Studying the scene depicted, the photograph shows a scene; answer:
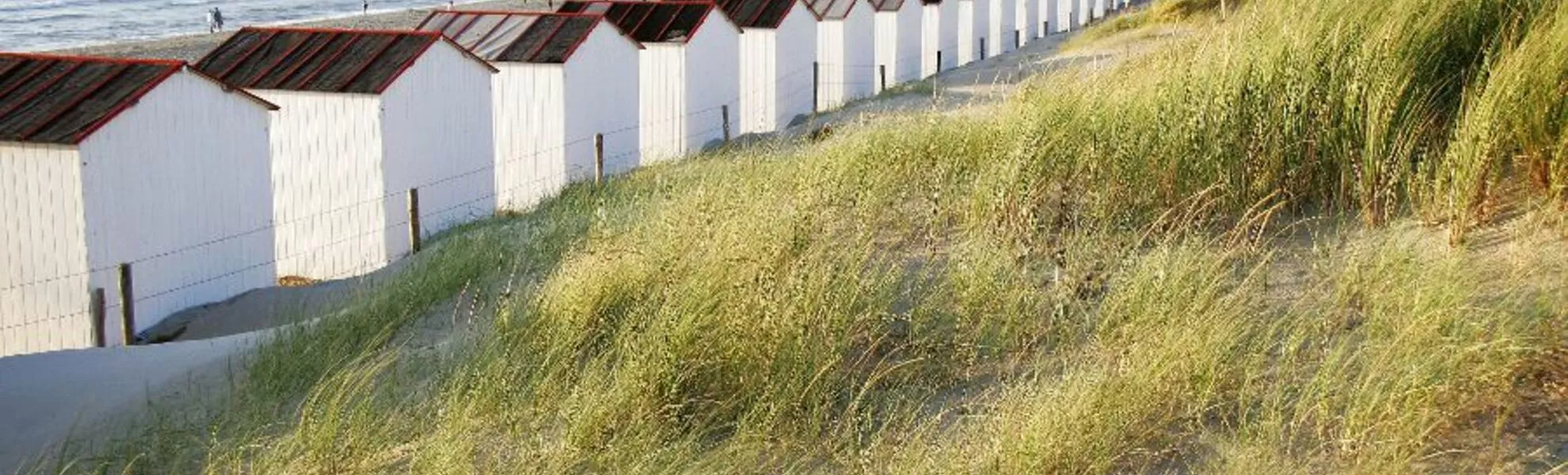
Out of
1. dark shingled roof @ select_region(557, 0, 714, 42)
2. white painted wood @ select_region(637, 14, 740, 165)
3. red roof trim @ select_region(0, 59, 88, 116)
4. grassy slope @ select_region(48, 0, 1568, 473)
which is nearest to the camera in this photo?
grassy slope @ select_region(48, 0, 1568, 473)

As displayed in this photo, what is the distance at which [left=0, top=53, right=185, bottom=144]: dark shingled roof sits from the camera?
38.2 ft

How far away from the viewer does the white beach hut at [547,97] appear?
16516 mm

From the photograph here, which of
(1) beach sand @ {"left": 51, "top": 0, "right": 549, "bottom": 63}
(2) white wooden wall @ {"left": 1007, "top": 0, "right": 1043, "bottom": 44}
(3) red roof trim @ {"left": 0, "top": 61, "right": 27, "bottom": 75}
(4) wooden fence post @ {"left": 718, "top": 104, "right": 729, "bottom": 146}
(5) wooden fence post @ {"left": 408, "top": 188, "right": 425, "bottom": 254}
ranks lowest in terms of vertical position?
(5) wooden fence post @ {"left": 408, "top": 188, "right": 425, "bottom": 254}

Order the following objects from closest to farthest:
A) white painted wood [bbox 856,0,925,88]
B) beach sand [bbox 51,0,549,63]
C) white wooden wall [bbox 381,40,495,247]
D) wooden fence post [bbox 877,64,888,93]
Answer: white wooden wall [bbox 381,40,495,247]
wooden fence post [bbox 877,64,888,93]
white painted wood [bbox 856,0,925,88]
beach sand [bbox 51,0,549,63]

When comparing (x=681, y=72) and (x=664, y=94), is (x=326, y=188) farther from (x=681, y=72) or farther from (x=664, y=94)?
(x=681, y=72)

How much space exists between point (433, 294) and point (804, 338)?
8.57ft

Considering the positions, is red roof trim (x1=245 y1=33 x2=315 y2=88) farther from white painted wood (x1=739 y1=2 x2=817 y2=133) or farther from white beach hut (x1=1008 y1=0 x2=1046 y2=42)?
white beach hut (x1=1008 y1=0 x2=1046 y2=42)

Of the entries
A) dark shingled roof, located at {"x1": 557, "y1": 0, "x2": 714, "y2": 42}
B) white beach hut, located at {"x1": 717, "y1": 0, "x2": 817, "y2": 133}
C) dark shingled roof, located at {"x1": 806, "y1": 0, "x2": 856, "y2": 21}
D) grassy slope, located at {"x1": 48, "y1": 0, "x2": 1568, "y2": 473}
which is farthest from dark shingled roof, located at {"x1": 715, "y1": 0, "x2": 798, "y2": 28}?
grassy slope, located at {"x1": 48, "y1": 0, "x2": 1568, "y2": 473}

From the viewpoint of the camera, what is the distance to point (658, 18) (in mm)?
19922

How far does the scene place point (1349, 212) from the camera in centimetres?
732

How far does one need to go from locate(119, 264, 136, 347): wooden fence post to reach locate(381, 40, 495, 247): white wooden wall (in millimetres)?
3061

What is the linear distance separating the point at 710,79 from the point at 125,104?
8345mm

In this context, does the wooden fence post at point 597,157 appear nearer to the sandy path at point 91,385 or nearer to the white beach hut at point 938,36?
the sandy path at point 91,385

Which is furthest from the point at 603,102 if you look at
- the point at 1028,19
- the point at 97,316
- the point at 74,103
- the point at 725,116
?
the point at 1028,19
